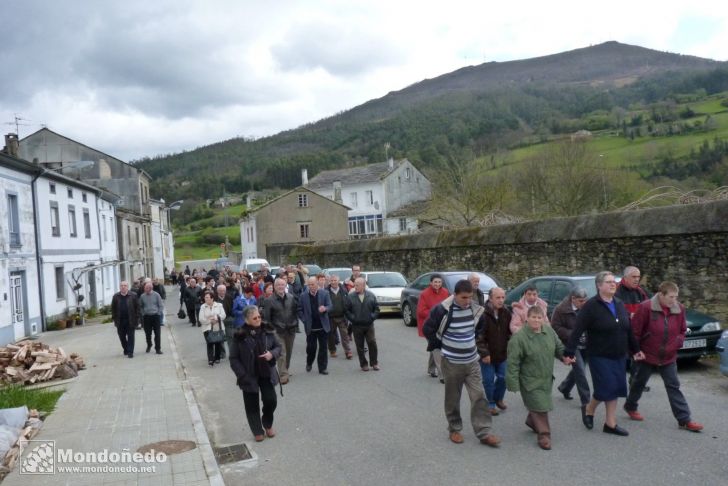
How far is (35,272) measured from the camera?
72.8 ft

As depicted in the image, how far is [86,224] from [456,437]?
2775 centimetres

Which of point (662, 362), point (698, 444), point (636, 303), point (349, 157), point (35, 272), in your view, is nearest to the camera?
point (698, 444)

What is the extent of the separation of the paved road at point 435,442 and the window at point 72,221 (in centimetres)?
2033

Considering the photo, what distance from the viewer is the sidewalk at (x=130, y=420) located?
5949 millimetres

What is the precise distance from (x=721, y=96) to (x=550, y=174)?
153ft

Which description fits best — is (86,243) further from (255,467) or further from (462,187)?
(255,467)

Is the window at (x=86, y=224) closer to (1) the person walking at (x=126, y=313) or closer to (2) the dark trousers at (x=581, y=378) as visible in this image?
(1) the person walking at (x=126, y=313)

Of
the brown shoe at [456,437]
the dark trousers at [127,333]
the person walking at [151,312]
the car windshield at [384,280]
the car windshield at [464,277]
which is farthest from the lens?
the car windshield at [384,280]

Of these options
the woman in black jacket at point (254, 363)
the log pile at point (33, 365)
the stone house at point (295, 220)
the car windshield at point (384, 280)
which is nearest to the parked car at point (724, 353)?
the woman in black jacket at point (254, 363)

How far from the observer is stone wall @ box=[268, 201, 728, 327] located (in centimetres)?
1173

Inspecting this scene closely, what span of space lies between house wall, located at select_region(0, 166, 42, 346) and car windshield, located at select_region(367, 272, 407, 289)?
11667 mm

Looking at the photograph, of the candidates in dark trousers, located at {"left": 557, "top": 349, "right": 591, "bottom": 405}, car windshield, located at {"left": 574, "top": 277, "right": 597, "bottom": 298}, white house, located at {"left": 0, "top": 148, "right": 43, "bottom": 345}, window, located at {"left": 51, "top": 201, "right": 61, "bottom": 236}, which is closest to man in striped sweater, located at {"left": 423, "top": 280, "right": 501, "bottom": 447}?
dark trousers, located at {"left": 557, "top": 349, "right": 591, "bottom": 405}

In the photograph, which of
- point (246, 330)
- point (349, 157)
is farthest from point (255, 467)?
point (349, 157)

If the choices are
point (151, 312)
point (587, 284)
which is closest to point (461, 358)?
point (587, 284)
